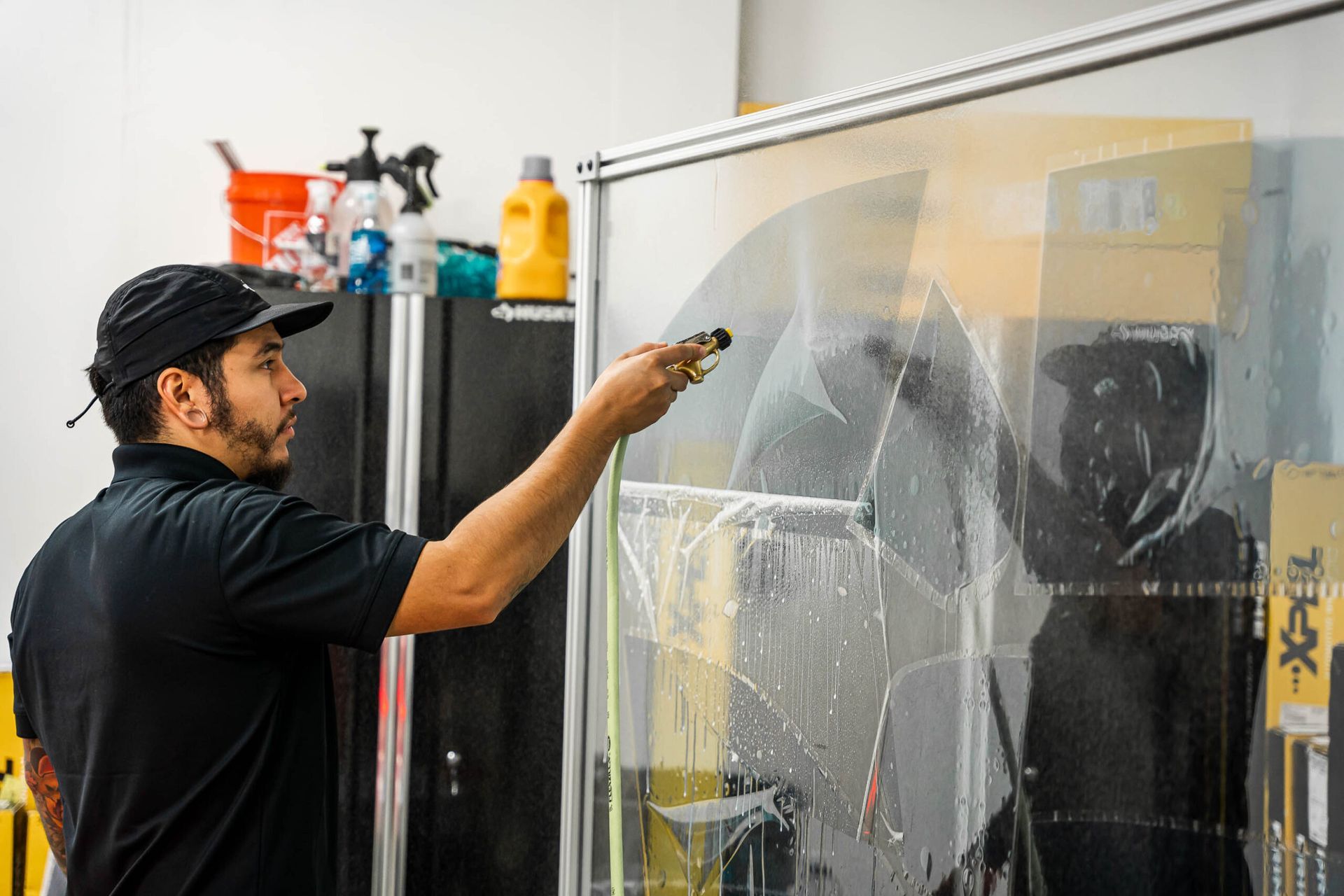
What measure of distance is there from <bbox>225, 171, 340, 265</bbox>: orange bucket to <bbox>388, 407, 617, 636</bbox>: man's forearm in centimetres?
127

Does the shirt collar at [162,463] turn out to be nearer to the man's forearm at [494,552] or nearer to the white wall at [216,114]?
the man's forearm at [494,552]

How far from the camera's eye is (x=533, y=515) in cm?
98

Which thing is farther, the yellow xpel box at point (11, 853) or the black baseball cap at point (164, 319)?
the yellow xpel box at point (11, 853)

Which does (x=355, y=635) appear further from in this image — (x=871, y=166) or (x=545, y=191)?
(x=545, y=191)

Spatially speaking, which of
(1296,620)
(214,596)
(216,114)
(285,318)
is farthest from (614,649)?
(216,114)

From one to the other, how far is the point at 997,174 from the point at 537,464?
49 centimetres

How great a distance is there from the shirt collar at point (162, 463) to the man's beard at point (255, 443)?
0.04 m

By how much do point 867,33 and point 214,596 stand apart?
6.30ft

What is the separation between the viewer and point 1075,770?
2.98 feet

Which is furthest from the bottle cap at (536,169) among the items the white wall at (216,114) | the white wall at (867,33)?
the white wall at (867,33)

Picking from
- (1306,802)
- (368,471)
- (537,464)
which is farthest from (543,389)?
(1306,802)

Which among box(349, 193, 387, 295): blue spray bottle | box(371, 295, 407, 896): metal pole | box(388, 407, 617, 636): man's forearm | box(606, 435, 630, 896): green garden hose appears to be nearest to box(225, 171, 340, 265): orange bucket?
box(349, 193, 387, 295): blue spray bottle

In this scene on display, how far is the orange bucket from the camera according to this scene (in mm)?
2037

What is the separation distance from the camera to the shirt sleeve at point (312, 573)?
0.95m
